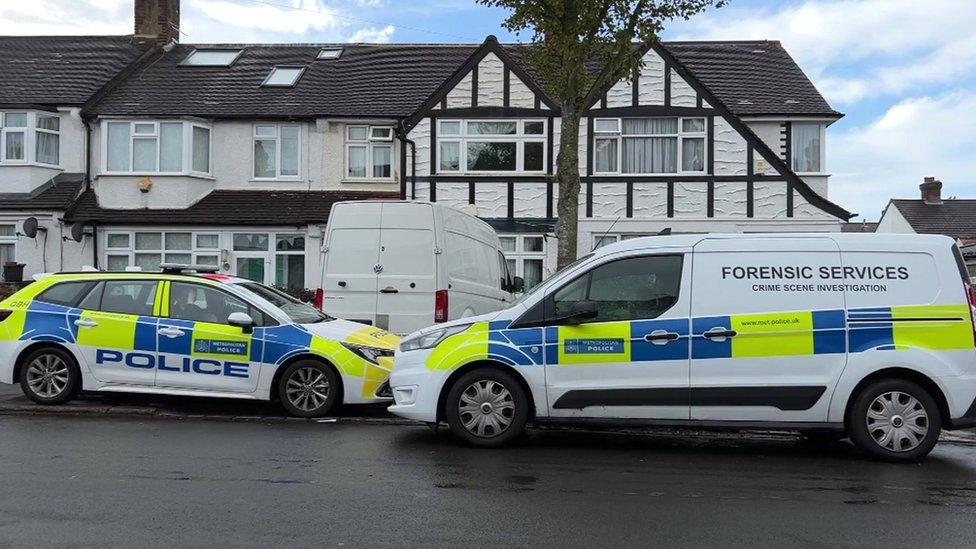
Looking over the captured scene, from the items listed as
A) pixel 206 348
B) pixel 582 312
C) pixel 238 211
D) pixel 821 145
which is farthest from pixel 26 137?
pixel 582 312

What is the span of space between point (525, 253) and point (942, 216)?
94.5ft

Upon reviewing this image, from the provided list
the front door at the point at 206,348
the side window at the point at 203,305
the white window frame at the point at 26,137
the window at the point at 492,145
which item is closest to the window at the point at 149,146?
the white window frame at the point at 26,137

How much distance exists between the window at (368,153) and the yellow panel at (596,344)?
647 inches

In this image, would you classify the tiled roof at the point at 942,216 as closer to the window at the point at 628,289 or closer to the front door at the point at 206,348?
the window at the point at 628,289

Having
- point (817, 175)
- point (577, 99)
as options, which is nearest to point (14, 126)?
point (577, 99)

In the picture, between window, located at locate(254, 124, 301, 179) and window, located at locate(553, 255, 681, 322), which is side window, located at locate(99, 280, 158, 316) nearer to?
window, located at locate(553, 255, 681, 322)

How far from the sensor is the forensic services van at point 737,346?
7.93 m

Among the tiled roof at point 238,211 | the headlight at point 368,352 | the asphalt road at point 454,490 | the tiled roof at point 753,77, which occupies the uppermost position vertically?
the tiled roof at point 753,77

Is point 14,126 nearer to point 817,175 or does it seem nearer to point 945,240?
point 817,175

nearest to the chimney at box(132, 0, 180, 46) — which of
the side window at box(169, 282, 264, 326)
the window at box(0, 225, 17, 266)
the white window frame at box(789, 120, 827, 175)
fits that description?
the window at box(0, 225, 17, 266)

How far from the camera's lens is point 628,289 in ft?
27.1

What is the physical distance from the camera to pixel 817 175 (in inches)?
919

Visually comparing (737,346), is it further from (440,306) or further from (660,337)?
(440,306)

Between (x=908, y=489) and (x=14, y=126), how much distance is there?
22.6 meters
